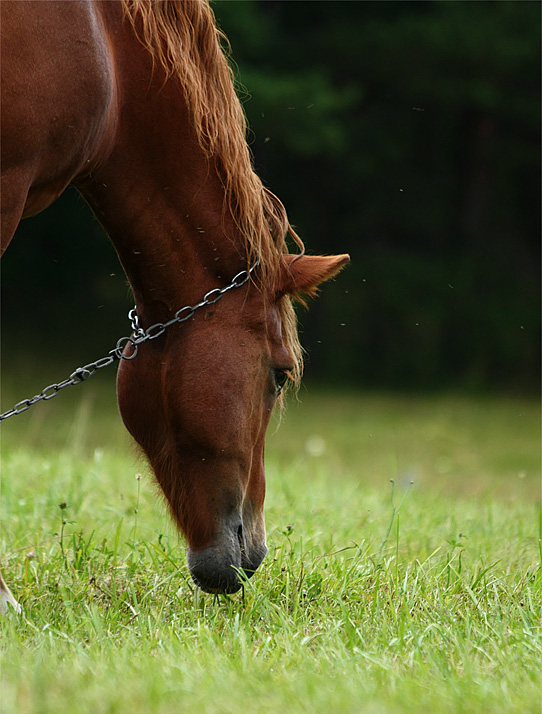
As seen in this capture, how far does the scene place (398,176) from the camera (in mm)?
19344

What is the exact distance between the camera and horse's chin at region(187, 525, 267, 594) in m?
2.62

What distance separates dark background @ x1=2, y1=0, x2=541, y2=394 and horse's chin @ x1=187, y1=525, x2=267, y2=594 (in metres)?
12.0

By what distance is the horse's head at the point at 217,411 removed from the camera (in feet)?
8.41

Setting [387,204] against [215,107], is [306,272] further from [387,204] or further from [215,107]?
[387,204]

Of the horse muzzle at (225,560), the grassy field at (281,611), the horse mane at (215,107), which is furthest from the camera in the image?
the horse muzzle at (225,560)

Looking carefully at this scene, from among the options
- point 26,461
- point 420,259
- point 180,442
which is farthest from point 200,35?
point 420,259

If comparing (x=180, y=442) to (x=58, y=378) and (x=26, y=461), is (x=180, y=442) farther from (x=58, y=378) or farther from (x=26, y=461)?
(x=58, y=378)

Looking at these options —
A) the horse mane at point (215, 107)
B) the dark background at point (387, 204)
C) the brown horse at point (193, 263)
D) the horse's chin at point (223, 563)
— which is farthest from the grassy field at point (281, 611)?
the dark background at point (387, 204)

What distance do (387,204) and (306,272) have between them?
674 inches

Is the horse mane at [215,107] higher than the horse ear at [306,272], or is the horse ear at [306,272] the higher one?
the horse mane at [215,107]

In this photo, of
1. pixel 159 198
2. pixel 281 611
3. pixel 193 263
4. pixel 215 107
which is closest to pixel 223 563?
pixel 281 611

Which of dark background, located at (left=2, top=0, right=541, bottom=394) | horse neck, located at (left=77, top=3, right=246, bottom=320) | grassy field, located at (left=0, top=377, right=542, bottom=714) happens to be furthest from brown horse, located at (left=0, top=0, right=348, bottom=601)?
dark background, located at (left=2, top=0, right=541, bottom=394)

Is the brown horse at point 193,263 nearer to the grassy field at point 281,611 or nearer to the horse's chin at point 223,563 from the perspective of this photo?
the horse's chin at point 223,563

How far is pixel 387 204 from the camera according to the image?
63.5 feet
